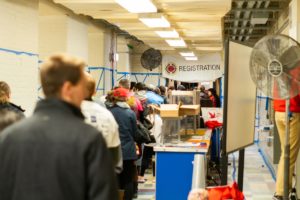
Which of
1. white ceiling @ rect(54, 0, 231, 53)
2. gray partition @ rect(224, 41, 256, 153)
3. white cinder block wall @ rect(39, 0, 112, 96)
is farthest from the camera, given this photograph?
white cinder block wall @ rect(39, 0, 112, 96)

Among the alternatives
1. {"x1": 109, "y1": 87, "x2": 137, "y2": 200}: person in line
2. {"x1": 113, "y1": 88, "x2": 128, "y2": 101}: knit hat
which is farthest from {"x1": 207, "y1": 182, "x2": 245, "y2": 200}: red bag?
{"x1": 113, "y1": 88, "x2": 128, "y2": 101}: knit hat

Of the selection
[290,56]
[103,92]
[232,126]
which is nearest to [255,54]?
[290,56]

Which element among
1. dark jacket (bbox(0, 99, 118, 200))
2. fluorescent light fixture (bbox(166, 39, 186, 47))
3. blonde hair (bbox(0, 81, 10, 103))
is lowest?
dark jacket (bbox(0, 99, 118, 200))

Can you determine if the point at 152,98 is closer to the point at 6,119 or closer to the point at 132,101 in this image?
the point at 132,101

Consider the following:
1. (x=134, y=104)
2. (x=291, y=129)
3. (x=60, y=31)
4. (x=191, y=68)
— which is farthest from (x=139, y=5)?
(x=191, y=68)

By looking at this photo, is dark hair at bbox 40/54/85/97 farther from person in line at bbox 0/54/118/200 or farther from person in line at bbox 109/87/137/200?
person in line at bbox 109/87/137/200

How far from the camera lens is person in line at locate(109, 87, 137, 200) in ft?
17.2

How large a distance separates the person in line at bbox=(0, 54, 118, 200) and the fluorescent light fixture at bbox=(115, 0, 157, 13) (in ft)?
15.4

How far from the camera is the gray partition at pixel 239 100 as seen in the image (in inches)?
130

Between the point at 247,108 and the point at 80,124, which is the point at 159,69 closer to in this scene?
the point at 247,108

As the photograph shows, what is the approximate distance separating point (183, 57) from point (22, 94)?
1089cm

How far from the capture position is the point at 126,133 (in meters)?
5.34

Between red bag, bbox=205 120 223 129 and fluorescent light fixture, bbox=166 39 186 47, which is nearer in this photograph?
red bag, bbox=205 120 223 129

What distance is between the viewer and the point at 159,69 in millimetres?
16906
